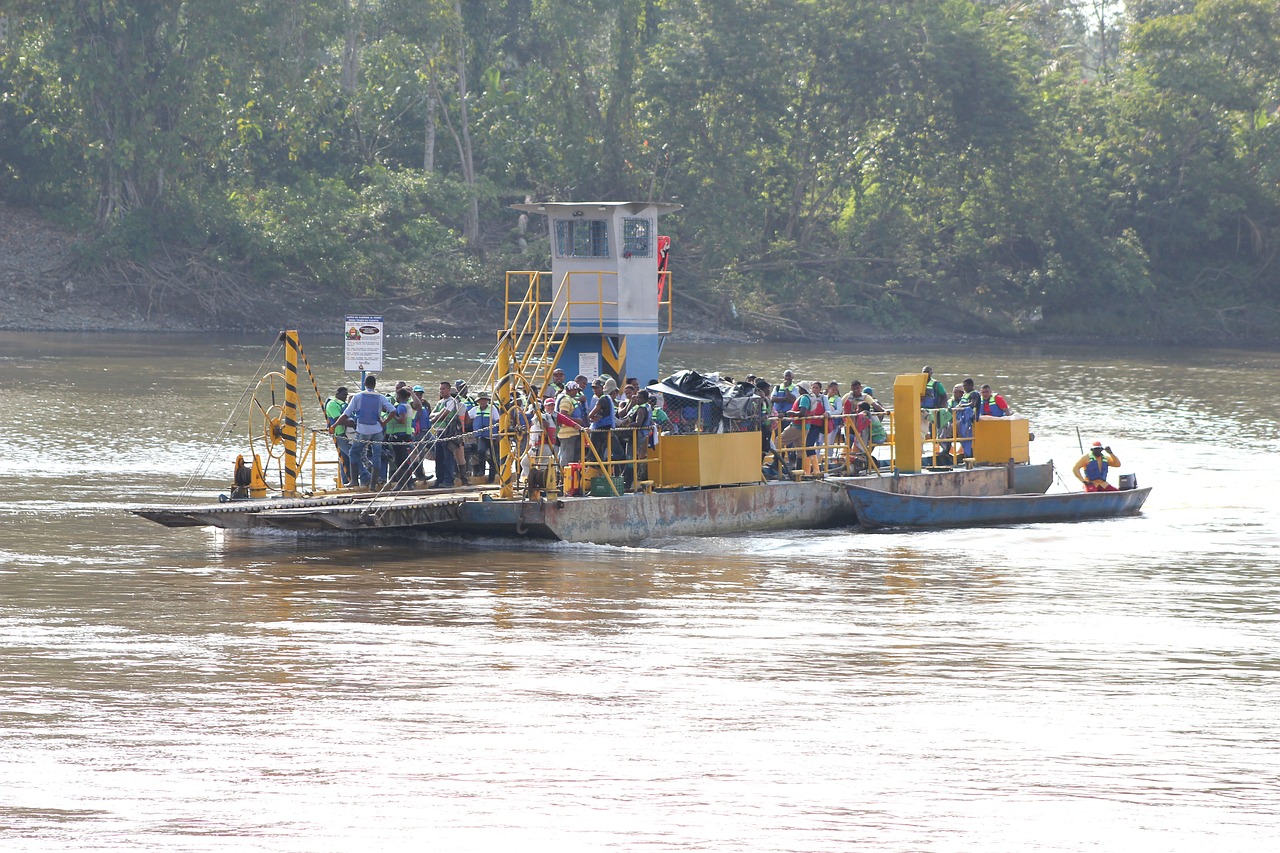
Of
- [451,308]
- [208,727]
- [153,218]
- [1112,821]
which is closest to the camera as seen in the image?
[1112,821]

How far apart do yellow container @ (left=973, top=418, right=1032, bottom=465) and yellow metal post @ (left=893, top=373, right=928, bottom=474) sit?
6.90 ft

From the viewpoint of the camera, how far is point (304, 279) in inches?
2557

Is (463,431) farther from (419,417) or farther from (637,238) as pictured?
(637,238)

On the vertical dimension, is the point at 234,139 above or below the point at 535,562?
above

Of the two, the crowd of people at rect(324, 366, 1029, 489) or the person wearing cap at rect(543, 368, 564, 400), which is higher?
the person wearing cap at rect(543, 368, 564, 400)

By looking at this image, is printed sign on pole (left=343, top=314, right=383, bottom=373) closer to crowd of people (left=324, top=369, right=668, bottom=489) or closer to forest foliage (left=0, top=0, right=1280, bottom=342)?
crowd of people (left=324, top=369, right=668, bottom=489)

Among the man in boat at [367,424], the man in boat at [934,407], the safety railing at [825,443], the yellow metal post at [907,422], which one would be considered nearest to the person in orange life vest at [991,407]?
the man in boat at [934,407]

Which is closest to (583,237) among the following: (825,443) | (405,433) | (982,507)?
(405,433)

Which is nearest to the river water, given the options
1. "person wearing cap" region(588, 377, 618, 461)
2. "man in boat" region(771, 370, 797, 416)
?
"person wearing cap" region(588, 377, 618, 461)

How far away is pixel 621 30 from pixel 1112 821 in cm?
6022

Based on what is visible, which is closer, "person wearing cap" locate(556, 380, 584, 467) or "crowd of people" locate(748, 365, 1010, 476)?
"person wearing cap" locate(556, 380, 584, 467)

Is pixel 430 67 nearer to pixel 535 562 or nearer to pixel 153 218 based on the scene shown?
pixel 153 218

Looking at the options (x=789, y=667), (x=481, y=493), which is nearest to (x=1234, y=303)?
(x=481, y=493)

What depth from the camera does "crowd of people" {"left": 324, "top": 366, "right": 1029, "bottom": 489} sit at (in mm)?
20312
